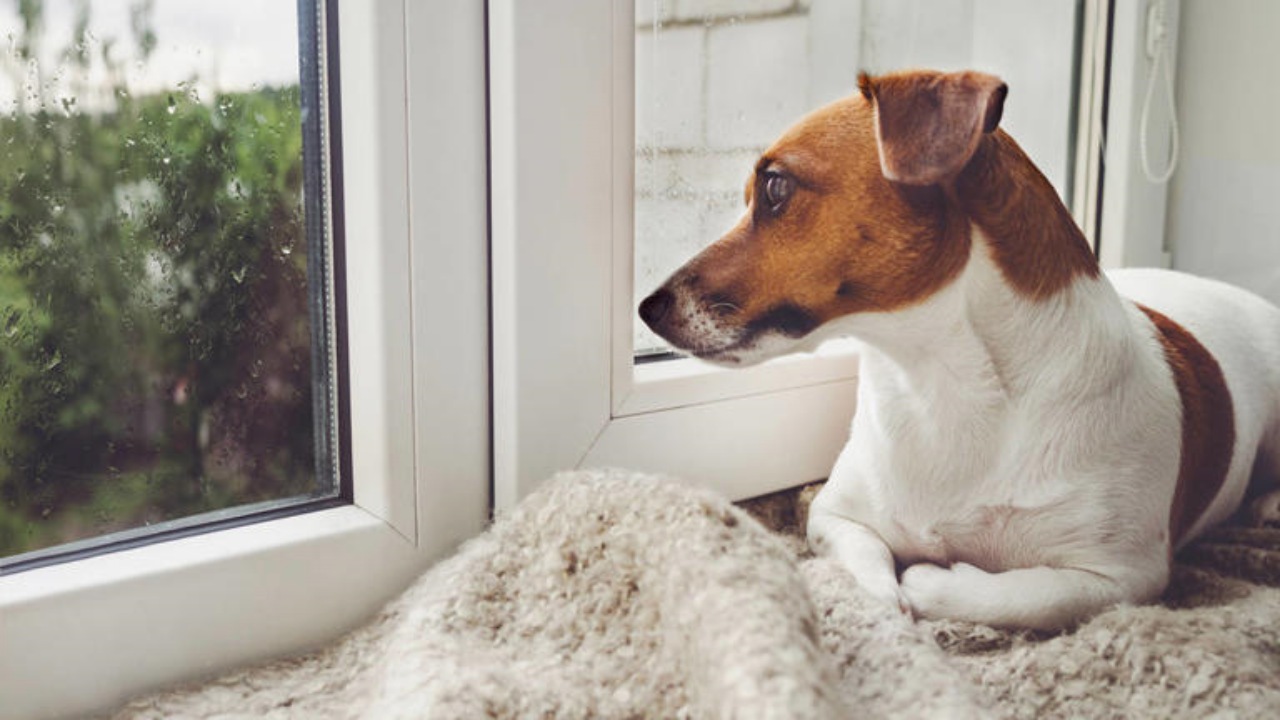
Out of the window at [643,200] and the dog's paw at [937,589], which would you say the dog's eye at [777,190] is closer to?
the window at [643,200]

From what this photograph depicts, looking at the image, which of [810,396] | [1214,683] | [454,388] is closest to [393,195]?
[454,388]

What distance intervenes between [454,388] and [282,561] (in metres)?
0.19

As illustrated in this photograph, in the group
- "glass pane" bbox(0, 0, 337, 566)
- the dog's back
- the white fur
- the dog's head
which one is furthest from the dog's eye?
the dog's back

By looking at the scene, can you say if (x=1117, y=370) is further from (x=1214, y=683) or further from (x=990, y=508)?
(x=1214, y=683)

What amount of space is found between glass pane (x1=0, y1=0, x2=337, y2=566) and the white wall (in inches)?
47.4

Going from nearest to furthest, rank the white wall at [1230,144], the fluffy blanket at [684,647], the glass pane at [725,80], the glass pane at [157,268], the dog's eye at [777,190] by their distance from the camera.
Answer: the fluffy blanket at [684,647] < the glass pane at [157,268] < the dog's eye at [777,190] < the glass pane at [725,80] < the white wall at [1230,144]

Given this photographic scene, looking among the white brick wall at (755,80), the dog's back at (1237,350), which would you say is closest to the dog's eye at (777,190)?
the white brick wall at (755,80)

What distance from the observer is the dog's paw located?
781mm

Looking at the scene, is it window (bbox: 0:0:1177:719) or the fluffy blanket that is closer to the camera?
the fluffy blanket

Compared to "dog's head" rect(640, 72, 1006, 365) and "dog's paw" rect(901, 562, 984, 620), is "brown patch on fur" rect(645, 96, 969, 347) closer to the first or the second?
"dog's head" rect(640, 72, 1006, 365)

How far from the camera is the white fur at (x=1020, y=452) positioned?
77 cm

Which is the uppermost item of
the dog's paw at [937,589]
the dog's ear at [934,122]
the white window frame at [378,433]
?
the dog's ear at [934,122]

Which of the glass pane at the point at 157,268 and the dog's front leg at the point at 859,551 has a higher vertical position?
the glass pane at the point at 157,268

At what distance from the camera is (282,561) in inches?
29.5
